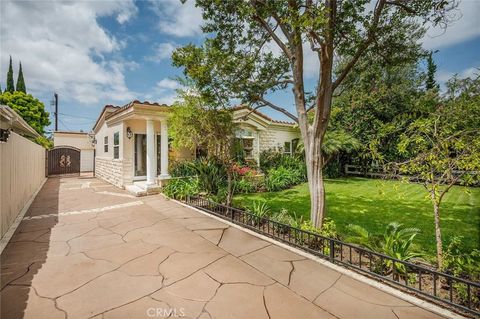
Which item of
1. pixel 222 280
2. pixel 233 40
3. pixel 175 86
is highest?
pixel 233 40

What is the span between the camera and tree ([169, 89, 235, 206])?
6.67 m

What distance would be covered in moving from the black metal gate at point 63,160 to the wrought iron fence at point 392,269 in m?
20.3

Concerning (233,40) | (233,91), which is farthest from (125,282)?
(233,40)

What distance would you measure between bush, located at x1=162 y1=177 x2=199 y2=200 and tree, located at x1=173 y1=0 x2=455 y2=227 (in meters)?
3.75

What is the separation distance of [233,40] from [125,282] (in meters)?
5.85

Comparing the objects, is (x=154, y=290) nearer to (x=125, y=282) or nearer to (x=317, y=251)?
(x=125, y=282)

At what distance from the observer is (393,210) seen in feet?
24.0

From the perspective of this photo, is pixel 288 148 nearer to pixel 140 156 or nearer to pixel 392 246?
pixel 140 156

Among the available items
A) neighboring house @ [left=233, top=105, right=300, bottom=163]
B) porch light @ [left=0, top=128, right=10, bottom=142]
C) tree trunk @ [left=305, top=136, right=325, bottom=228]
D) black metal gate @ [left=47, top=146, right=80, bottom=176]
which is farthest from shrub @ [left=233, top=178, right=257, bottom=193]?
black metal gate @ [left=47, top=146, right=80, bottom=176]

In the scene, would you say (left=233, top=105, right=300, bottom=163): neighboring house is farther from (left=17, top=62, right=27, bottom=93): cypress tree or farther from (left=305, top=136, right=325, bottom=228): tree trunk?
(left=17, top=62, right=27, bottom=93): cypress tree

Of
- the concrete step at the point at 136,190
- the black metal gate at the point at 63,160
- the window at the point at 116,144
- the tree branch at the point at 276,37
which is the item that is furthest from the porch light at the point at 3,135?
the black metal gate at the point at 63,160

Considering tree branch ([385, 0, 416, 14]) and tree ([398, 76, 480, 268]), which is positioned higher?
tree branch ([385, 0, 416, 14])

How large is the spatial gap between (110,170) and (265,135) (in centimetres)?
1003

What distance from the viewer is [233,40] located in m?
5.98
